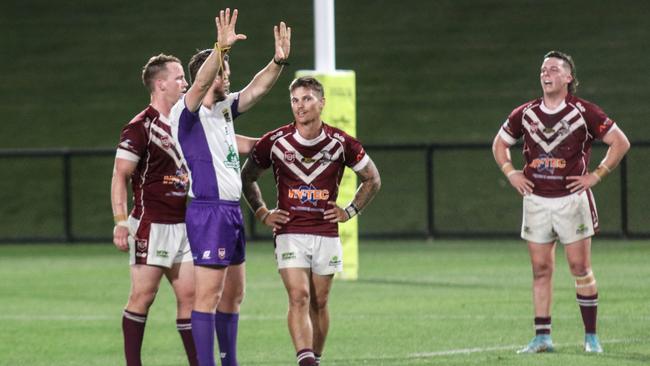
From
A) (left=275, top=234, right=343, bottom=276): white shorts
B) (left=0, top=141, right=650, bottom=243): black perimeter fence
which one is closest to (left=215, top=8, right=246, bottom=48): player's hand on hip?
(left=275, top=234, right=343, bottom=276): white shorts

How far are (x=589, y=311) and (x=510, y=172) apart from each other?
3.98ft

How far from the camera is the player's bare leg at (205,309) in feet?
28.7

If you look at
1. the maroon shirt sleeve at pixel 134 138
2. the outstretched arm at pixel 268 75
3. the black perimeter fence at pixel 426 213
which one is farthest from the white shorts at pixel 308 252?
the black perimeter fence at pixel 426 213

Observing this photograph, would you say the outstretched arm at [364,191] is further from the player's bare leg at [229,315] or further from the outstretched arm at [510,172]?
the outstretched arm at [510,172]

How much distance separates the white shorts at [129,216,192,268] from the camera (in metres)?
9.18

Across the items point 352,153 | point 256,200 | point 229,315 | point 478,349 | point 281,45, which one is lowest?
point 478,349

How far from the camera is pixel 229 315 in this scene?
9.27 meters

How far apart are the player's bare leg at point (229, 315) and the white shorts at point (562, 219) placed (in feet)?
8.77

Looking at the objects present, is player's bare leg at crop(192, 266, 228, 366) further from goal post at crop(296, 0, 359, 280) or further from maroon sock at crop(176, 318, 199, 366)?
goal post at crop(296, 0, 359, 280)

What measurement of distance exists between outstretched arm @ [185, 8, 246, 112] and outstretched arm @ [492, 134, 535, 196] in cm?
309

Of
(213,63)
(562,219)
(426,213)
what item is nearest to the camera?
(213,63)

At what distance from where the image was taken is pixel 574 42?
97.1 ft

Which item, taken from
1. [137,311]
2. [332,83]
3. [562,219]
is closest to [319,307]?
[137,311]

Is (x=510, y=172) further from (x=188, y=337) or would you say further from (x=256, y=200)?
(x=188, y=337)
